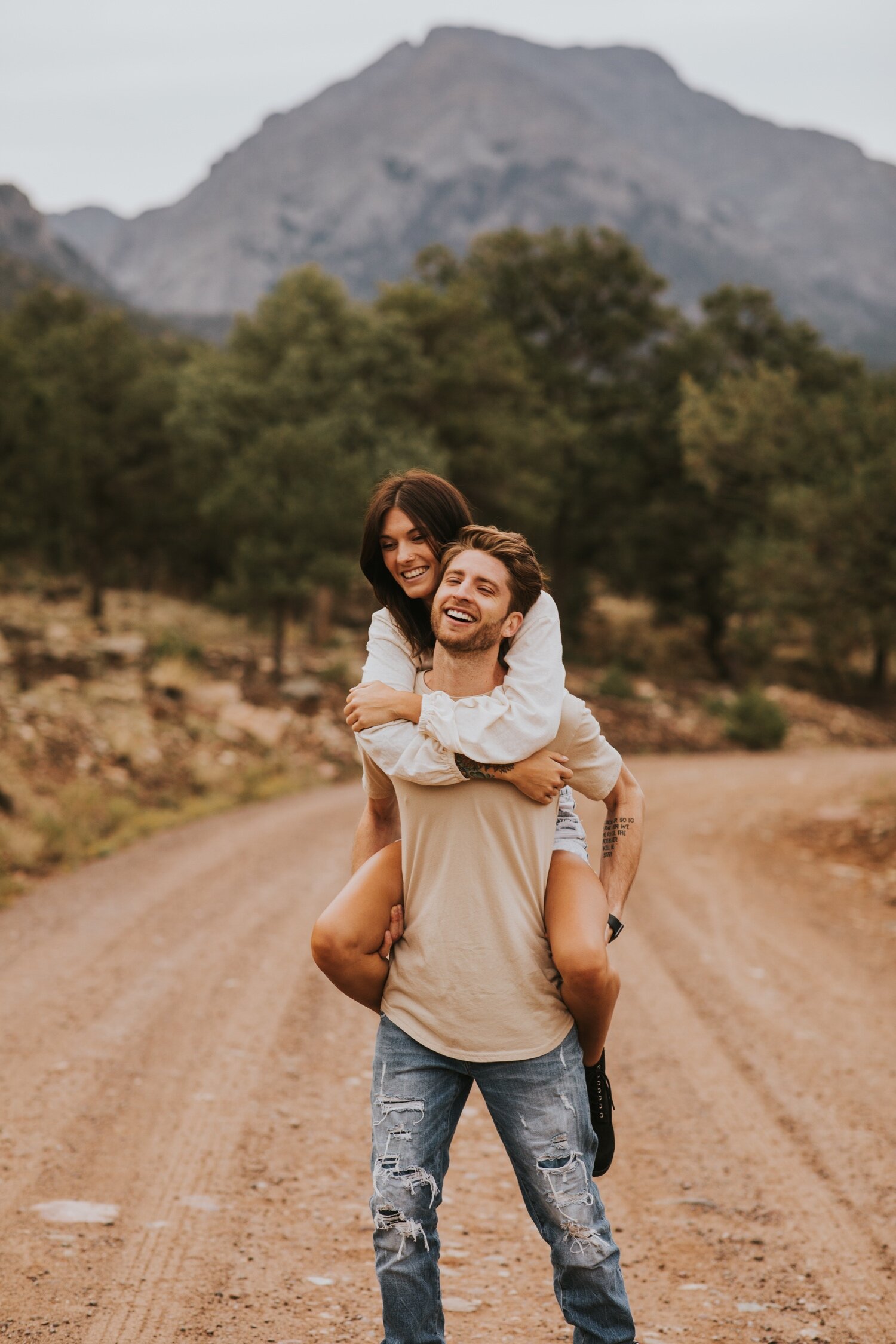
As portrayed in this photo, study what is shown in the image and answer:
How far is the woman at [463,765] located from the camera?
2.39 meters

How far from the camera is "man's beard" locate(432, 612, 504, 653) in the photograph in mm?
2494

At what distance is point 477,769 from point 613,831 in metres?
0.57

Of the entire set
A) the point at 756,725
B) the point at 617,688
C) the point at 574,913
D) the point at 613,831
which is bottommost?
the point at 756,725

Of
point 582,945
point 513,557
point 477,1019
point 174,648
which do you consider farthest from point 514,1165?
point 174,648

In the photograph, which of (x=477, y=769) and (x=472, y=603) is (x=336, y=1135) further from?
(x=472, y=603)

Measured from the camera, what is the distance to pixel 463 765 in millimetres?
2398

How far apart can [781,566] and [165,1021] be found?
12.5 m

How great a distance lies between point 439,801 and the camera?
2.48m

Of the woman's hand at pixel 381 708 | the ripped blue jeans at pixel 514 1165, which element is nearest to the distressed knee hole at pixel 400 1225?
the ripped blue jeans at pixel 514 1165

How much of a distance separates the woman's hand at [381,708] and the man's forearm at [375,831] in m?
0.33

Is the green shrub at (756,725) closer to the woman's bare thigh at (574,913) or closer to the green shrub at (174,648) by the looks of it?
the green shrub at (174,648)

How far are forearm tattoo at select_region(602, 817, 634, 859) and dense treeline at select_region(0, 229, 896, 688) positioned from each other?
1303 centimetres

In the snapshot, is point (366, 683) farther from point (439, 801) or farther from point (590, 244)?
point (590, 244)

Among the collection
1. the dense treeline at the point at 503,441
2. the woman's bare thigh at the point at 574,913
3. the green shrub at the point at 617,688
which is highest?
the dense treeline at the point at 503,441
